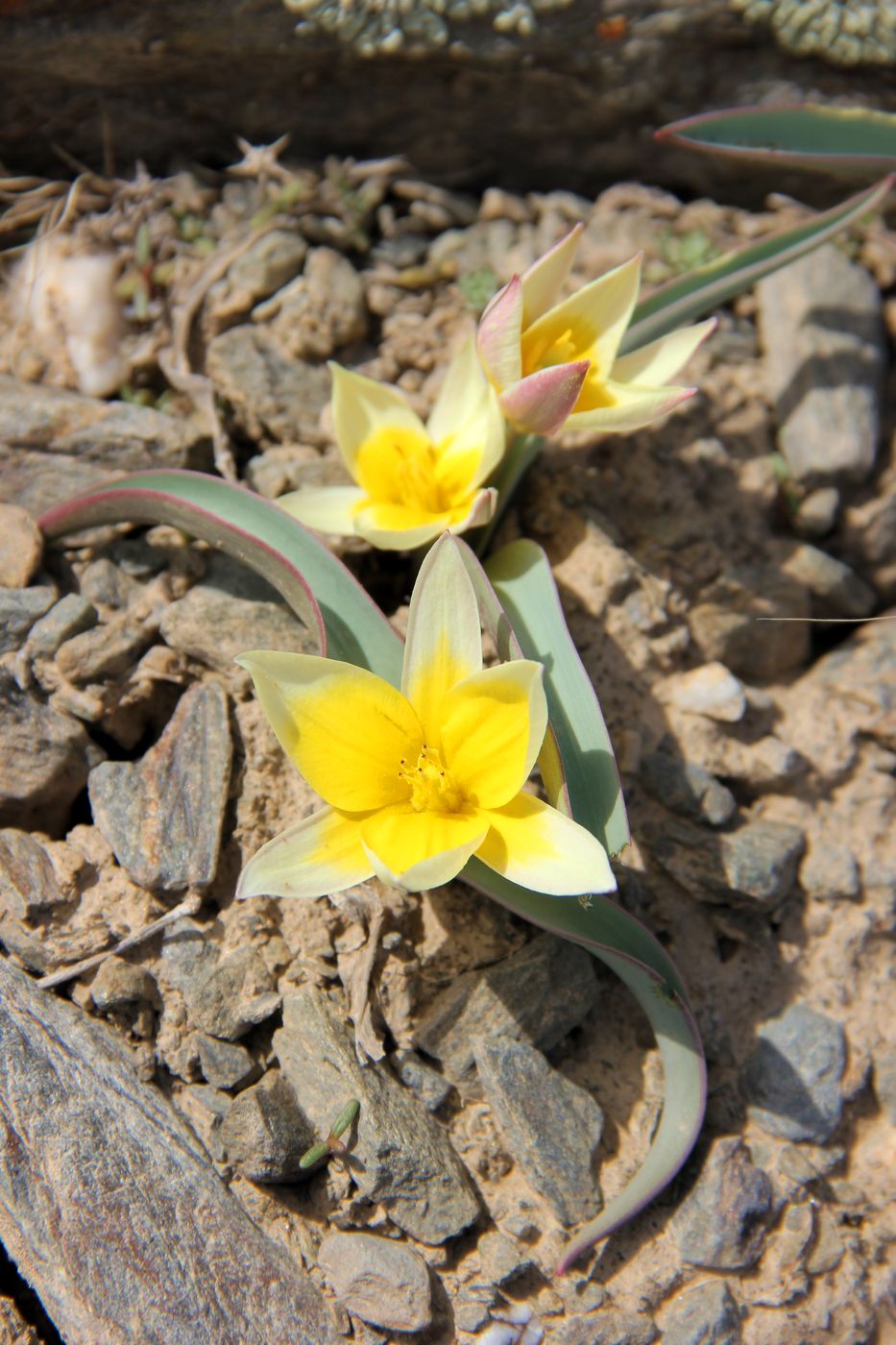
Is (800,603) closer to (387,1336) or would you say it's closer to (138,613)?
(138,613)

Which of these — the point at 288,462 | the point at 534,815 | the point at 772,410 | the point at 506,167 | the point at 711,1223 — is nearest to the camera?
the point at 534,815

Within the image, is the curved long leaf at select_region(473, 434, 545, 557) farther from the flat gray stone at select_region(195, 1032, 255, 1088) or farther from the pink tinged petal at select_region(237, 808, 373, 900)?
the flat gray stone at select_region(195, 1032, 255, 1088)

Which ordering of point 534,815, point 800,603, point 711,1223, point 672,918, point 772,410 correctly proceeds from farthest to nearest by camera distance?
point 772,410 → point 800,603 → point 672,918 → point 711,1223 → point 534,815

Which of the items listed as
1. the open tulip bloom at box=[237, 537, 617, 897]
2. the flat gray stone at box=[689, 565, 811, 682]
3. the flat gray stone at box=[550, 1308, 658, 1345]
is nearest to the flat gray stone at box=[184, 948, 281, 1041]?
the open tulip bloom at box=[237, 537, 617, 897]

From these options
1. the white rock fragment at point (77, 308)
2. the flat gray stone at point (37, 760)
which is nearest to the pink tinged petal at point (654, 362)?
the white rock fragment at point (77, 308)

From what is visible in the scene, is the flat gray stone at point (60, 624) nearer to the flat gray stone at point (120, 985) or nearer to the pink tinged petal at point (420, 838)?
the flat gray stone at point (120, 985)

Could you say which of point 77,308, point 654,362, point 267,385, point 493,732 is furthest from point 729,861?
point 77,308

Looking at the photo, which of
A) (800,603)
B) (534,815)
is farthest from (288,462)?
(800,603)
